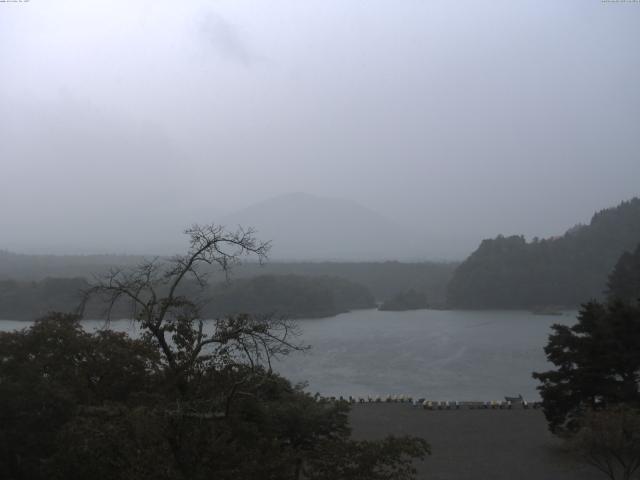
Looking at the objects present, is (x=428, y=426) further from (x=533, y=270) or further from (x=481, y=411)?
(x=533, y=270)

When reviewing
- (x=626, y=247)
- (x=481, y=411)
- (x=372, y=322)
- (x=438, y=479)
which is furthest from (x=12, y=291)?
(x=626, y=247)

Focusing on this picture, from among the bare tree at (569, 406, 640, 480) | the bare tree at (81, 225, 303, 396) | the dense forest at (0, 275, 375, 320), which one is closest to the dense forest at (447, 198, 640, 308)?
the dense forest at (0, 275, 375, 320)

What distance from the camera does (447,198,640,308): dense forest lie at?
4375 centimetres

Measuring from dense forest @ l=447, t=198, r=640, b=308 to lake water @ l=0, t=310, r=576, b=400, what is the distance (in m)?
7.45

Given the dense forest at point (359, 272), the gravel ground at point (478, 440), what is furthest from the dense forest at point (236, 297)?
the gravel ground at point (478, 440)

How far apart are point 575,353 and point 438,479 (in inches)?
105

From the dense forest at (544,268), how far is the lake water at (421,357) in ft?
24.5

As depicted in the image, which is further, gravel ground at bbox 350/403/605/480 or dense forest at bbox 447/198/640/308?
dense forest at bbox 447/198/640/308

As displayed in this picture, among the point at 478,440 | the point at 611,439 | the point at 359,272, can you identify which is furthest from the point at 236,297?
the point at 611,439

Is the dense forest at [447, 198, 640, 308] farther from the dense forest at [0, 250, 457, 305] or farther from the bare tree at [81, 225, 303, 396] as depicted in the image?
the bare tree at [81, 225, 303, 396]

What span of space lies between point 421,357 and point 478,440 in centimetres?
1287

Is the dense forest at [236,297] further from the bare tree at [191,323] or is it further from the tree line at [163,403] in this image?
the bare tree at [191,323]

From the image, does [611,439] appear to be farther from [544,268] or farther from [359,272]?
[359,272]

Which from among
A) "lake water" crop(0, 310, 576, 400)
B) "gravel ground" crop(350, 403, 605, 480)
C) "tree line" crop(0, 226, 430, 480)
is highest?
"tree line" crop(0, 226, 430, 480)
